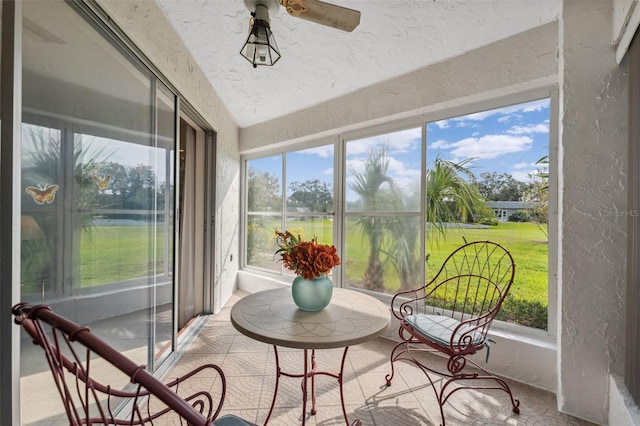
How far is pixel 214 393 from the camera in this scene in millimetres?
1929

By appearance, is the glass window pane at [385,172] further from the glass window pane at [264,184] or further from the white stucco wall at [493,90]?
the glass window pane at [264,184]

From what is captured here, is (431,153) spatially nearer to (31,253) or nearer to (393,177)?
(393,177)

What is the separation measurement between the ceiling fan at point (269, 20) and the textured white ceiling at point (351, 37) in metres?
0.39

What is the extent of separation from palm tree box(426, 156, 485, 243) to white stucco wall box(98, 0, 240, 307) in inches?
91.7

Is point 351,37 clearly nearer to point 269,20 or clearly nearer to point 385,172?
point 269,20

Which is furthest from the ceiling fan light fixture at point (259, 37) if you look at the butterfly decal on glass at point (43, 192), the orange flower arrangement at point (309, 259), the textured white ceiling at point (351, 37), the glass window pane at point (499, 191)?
the glass window pane at point (499, 191)

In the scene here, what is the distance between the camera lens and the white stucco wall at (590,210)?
158cm

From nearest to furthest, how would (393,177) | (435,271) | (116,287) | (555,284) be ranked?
1. (116,287)
2. (555,284)
3. (435,271)
4. (393,177)

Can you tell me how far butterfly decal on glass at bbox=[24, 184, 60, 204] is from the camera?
1.05m

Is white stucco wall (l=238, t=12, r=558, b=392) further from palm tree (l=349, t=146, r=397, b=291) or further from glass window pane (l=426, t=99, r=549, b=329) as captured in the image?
palm tree (l=349, t=146, r=397, b=291)

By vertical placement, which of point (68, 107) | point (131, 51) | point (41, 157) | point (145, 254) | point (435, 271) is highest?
point (131, 51)

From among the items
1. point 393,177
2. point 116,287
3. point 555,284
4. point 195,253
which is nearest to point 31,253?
point 116,287

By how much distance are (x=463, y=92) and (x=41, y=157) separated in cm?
269

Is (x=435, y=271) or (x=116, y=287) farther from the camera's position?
(x=435, y=271)
